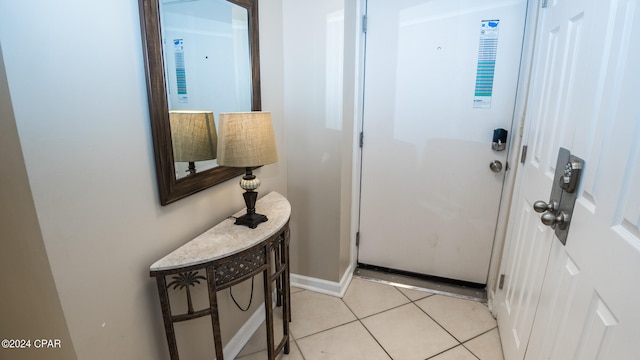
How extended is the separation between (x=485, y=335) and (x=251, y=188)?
5.16 ft

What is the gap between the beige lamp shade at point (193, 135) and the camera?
117 centimetres

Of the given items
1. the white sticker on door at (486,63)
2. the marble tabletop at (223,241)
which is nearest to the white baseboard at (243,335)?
the marble tabletop at (223,241)

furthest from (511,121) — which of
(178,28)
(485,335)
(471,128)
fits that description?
(178,28)

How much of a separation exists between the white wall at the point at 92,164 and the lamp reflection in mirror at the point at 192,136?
134 mm

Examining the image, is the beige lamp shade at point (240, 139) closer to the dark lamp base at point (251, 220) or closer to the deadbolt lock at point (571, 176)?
the dark lamp base at point (251, 220)

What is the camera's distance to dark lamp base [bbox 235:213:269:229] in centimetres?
135

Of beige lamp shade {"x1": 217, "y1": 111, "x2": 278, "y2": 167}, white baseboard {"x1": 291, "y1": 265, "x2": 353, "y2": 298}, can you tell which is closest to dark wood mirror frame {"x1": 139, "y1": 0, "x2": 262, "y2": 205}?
beige lamp shade {"x1": 217, "y1": 111, "x2": 278, "y2": 167}

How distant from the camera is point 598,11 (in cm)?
96

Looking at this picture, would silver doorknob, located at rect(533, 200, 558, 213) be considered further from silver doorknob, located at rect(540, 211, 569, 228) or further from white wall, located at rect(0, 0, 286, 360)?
white wall, located at rect(0, 0, 286, 360)

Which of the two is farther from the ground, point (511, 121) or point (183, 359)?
point (511, 121)

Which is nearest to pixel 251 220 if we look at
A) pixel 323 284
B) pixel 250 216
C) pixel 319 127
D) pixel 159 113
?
pixel 250 216

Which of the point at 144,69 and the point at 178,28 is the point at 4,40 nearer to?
the point at 144,69

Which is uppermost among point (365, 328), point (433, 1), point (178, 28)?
point (433, 1)

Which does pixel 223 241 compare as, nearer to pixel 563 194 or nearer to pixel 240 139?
pixel 240 139
